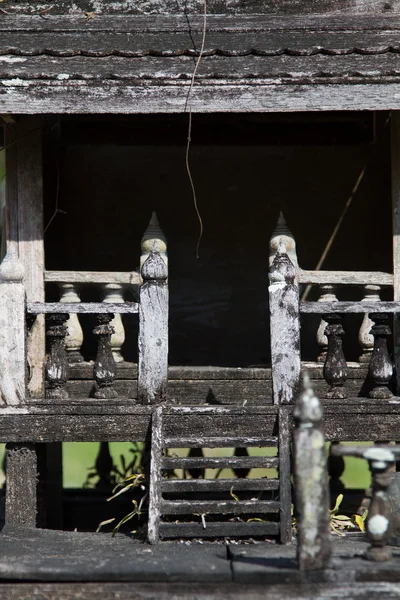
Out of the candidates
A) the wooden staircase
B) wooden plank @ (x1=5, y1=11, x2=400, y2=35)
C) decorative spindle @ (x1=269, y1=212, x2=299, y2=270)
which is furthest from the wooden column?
decorative spindle @ (x1=269, y1=212, x2=299, y2=270)

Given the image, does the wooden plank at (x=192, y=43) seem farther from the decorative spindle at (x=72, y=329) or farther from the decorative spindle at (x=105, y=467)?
the decorative spindle at (x=105, y=467)

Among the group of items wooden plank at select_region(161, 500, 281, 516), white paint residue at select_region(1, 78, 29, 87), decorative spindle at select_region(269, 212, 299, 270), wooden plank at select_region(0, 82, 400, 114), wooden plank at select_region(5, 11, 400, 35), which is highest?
wooden plank at select_region(5, 11, 400, 35)

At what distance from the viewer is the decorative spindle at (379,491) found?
16.6 ft

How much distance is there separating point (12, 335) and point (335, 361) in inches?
99.0

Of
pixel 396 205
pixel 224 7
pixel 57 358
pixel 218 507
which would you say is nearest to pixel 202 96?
pixel 224 7

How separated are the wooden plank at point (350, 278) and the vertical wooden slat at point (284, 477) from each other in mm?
1420

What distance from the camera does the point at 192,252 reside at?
9.32m

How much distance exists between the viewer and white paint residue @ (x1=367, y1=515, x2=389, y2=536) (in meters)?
5.09

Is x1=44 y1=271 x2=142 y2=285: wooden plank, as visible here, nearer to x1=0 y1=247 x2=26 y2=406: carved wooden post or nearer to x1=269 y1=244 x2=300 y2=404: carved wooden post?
x1=0 y1=247 x2=26 y2=406: carved wooden post

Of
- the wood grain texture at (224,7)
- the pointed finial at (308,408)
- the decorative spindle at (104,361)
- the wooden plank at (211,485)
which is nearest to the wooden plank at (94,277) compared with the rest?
the decorative spindle at (104,361)

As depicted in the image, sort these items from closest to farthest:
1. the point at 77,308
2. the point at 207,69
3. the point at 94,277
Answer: the point at 77,308
the point at 207,69
the point at 94,277

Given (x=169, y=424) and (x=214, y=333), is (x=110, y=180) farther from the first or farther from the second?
(x=169, y=424)

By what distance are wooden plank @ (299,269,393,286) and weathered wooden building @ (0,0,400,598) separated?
2 cm

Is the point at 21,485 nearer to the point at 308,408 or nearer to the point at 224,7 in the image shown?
the point at 308,408
